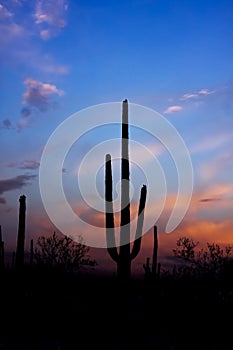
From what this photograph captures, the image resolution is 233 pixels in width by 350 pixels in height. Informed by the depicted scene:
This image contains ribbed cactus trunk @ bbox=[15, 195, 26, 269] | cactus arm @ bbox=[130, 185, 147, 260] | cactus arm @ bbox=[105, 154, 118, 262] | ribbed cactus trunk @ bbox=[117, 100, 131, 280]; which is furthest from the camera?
ribbed cactus trunk @ bbox=[15, 195, 26, 269]

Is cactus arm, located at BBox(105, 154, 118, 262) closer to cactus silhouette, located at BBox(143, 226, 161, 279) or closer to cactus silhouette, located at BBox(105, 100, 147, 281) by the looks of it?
cactus silhouette, located at BBox(105, 100, 147, 281)

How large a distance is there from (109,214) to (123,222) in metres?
0.63

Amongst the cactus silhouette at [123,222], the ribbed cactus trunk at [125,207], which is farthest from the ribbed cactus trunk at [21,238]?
the ribbed cactus trunk at [125,207]

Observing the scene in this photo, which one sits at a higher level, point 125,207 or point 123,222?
point 125,207

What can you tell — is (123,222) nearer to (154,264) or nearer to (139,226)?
(139,226)

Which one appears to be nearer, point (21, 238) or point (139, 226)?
point (139, 226)

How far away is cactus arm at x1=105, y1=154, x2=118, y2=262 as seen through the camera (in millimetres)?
15523

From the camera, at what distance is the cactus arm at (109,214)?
50.9 ft

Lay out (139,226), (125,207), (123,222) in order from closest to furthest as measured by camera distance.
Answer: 1. (125,207)
2. (123,222)
3. (139,226)

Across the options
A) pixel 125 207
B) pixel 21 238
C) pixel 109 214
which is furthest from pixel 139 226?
pixel 21 238

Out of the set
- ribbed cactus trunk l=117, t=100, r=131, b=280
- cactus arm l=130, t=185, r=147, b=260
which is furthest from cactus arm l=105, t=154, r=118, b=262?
cactus arm l=130, t=185, r=147, b=260

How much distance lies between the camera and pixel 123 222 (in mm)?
15906

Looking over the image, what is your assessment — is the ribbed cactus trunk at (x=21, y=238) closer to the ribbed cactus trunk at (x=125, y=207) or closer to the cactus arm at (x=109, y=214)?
the cactus arm at (x=109, y=214)

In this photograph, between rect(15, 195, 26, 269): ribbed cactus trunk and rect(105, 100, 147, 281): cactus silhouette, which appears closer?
rect(105, 100, 147, 281): cactus silhouette
